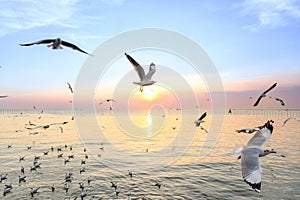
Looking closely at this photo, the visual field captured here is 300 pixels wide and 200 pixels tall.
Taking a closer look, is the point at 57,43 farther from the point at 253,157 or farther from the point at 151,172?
the point at 151,172

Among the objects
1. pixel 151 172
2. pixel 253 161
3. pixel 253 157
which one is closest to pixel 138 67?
pixel 253 157

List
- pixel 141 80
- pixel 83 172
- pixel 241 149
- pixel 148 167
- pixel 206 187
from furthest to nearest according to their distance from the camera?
pixel 148 167
pixel 83 172
pixel 206 187
pixel 141 80
pixel 241 149

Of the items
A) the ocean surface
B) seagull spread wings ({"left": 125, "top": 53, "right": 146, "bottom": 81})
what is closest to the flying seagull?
seagull spread wings ({"left": 125, "top": 53, "right": 146, "bottom": 81})

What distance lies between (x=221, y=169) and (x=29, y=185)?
56.4ft

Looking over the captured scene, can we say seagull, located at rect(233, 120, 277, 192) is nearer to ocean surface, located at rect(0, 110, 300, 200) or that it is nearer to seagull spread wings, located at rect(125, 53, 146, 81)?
seagull spread wings, located at rect(125, 53, 146, 81)

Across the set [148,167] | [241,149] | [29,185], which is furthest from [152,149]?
[241,149]

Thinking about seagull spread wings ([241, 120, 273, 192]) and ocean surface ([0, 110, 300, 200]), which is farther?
ocean surface ([0, 110, 300, 200])

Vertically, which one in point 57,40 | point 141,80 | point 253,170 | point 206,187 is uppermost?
point 57,40

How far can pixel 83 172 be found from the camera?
2662cm

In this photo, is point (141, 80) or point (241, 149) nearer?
point (241, 149)

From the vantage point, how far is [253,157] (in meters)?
9.66

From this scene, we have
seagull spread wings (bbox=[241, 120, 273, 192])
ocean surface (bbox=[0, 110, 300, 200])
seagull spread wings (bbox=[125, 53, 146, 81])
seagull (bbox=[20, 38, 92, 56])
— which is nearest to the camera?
seagull spread wings (bbox=[241, 120, 273, 192])

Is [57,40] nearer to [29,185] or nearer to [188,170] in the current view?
[29,185]

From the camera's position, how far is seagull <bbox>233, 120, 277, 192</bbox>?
339 inches
